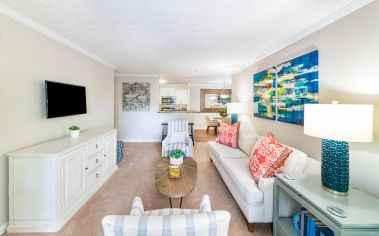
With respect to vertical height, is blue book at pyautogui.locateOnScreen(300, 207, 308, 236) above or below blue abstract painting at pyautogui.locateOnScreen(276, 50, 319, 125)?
below

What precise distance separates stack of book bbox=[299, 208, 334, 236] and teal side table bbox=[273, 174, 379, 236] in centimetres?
12

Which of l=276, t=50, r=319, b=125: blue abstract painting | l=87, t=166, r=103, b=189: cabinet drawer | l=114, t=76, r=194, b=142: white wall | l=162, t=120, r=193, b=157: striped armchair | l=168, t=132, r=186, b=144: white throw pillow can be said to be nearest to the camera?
l=276, t=50, r=319, b=125: blue abstract painting

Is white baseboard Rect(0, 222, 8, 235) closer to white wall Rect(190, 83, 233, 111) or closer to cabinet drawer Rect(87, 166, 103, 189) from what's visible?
cabinet drawer Rect(87, 166, 103, 189)

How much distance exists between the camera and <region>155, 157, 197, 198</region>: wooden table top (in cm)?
194

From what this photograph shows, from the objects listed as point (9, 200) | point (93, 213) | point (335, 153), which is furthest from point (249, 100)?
point (9, 200)

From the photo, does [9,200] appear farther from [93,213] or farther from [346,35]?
[346,35]

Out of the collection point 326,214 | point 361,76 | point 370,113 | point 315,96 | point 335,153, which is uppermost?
point 361,76

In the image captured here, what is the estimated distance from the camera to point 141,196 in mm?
2705

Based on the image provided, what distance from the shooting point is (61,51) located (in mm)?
2846

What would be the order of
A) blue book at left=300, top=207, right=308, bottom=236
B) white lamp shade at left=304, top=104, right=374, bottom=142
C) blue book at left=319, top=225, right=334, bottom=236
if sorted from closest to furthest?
white lamp shade at left=304, top=104, right=374, bottom=142 < blue book at left=319, top=225, right=334, bottom=236 < blue book at left=300, top=207, right=308, bottom=236

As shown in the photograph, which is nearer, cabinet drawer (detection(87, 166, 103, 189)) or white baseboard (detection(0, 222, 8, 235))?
white baseboard (detection(0, 222, 8, 235))

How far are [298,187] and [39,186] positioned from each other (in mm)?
2540

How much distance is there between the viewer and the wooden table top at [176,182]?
1.94 metres

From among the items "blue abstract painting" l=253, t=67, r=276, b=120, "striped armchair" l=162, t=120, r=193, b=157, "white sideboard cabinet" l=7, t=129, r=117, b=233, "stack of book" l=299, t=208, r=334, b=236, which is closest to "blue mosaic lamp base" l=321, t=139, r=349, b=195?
"stack of book" l=299, t=208, r=334, b=236
